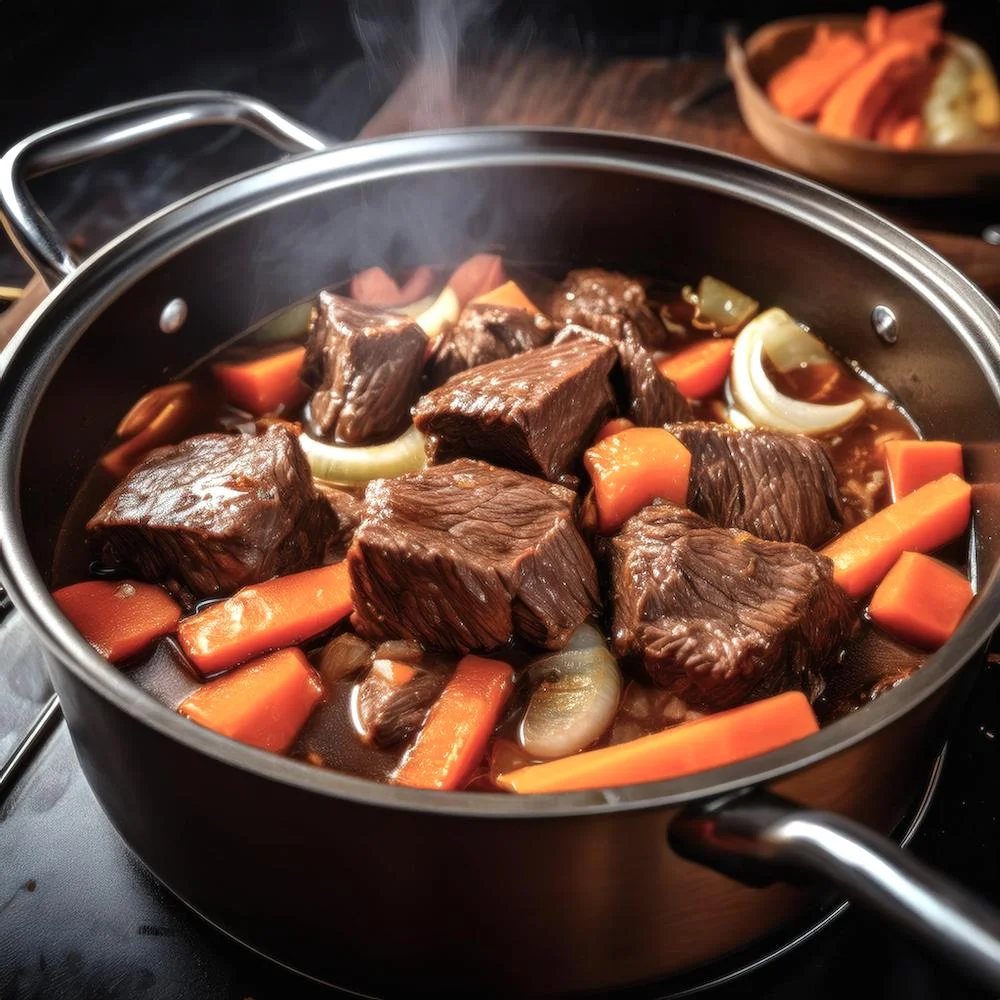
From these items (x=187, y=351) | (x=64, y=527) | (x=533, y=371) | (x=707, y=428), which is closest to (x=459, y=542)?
(x=533, y=371)

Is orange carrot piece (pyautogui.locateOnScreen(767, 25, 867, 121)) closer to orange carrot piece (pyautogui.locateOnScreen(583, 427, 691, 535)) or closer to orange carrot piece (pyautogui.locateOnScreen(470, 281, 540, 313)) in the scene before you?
orange carrot piece (pyautogui.locateOnScreen(470, 281, 540, 313))

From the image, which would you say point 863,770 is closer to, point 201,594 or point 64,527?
point 201,594

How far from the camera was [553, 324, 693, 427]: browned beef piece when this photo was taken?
8.00ft

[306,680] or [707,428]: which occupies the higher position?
[707,428]

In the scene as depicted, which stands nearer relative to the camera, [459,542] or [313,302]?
[459,542]

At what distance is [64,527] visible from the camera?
2.30 metres

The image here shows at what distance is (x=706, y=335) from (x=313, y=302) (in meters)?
1.13

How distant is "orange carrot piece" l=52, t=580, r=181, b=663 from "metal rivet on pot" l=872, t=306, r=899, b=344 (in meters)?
1.85

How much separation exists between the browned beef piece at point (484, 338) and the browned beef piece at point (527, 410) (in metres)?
0.17

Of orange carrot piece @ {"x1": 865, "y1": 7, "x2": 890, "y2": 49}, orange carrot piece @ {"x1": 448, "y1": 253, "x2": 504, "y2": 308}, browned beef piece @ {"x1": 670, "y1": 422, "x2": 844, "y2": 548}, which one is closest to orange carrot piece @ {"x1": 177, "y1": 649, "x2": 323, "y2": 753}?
browned beef piece @ {"x1": 670, "y1": 422, "x2": 844, "y2": 548}

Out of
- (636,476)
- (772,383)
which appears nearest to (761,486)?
(636,476)

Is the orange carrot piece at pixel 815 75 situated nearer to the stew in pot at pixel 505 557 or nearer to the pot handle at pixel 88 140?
the stew in pot at pixel 505 557

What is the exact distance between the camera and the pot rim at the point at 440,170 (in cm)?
129

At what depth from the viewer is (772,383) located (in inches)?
108
